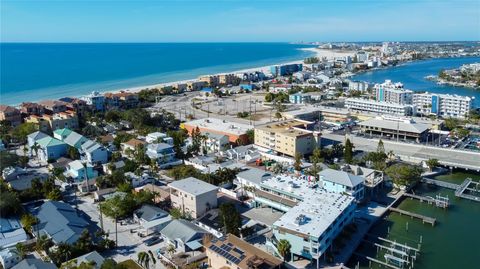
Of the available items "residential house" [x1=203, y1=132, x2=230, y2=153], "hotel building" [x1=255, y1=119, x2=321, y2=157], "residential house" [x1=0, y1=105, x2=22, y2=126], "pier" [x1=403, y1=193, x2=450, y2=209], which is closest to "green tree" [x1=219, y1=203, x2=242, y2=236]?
"pier" [x1=403, y1=193, x2=450, y2=209]

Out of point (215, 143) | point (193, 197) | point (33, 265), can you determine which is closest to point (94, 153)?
point (215, 143)

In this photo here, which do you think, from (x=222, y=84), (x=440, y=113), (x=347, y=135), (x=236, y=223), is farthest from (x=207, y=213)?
(x=222, y=84)

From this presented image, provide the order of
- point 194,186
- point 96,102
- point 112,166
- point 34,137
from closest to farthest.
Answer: point 194,186 → point 112,166 → point 34,137 → point 96,102

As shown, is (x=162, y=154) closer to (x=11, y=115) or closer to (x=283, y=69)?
(x=11, y=115)

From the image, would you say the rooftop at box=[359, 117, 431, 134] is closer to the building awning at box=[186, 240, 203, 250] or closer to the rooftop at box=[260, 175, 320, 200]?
the rooftop at box=[260, 175, 320, 200]

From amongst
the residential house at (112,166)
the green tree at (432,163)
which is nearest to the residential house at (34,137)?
the residential house at (112,166)

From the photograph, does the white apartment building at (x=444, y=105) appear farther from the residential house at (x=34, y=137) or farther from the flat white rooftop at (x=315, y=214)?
the residential house at (x=34, y=137)
